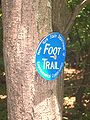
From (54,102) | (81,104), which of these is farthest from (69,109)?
(54,102)

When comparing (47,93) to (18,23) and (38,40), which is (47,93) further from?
(18,23)

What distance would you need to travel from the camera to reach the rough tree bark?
59.1 inches

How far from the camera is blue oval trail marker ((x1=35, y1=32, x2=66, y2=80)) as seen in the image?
5.08ft

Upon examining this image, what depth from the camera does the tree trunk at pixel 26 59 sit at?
150 centimetres

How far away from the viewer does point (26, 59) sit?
154cm

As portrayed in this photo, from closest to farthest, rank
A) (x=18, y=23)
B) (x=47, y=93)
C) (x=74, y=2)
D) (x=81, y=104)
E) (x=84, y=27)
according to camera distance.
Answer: (x=18, y=23), (x=47, y=93), (x=74, y=2), (x=84, y=27), (x=81, y=104)

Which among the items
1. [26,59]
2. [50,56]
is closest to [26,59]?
[26,59]

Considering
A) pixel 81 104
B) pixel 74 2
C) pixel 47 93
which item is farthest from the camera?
pixel 81 104

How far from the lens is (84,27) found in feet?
20.3

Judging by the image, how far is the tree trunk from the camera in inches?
59.1

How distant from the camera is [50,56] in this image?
1590 millimetres

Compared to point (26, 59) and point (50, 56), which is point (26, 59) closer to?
point (26, 59)

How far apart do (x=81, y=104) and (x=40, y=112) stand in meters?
5.34

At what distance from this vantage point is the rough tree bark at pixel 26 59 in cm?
150
